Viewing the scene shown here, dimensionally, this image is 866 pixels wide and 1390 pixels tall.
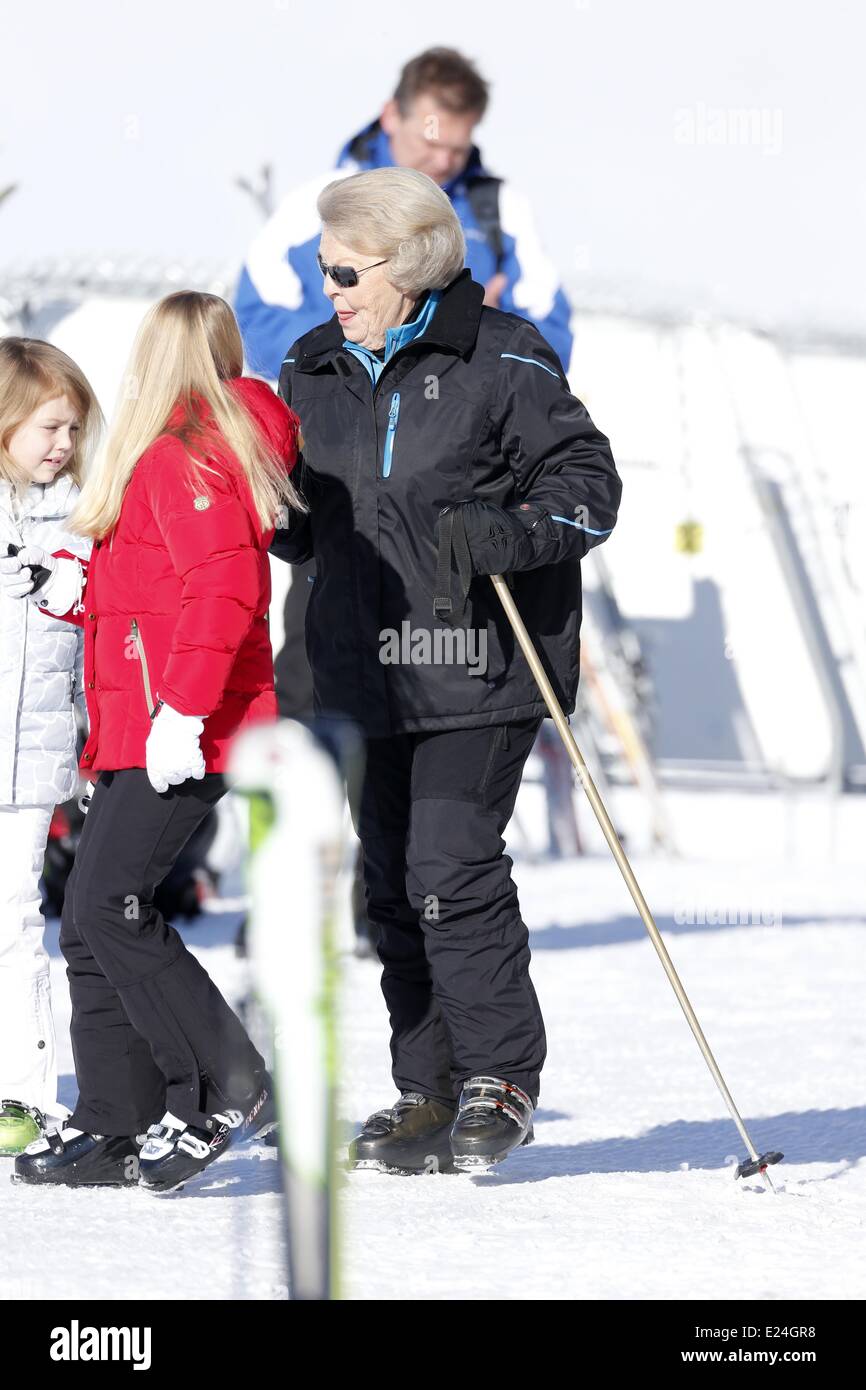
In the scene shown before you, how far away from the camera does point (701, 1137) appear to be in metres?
3.93

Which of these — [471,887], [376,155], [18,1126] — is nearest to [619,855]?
[471,887]

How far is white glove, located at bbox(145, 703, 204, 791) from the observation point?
3174mm

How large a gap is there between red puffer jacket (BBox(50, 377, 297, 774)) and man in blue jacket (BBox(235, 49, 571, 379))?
1.18 m

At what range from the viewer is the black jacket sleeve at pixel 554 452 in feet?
11.1

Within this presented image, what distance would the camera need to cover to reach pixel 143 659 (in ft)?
10.9

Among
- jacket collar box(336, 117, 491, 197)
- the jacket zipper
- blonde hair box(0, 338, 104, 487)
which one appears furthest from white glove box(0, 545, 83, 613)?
jacket collar box(336, 117, 491, 197)

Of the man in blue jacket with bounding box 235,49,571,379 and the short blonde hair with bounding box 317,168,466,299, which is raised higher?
the man in blue jacket with bounding box 235,49,571,379

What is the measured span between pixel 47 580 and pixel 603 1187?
1.42 m

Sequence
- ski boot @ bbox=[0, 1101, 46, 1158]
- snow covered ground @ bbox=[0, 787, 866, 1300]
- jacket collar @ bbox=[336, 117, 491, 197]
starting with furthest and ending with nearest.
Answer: jacket collar @ bbox=[336, 117, 491, 197], ski boot @ bbox=[0, 1101, 46, 1158], snow covered ground @ bbox=[0, 787, 866, 1300]

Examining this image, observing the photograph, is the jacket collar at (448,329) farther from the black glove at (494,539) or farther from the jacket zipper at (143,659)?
the jacket zipper at (143,659)

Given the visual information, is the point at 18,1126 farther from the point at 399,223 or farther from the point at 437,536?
the point at 399,223

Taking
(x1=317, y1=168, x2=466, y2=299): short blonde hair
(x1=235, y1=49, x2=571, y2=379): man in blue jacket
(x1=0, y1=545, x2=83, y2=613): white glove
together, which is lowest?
(x1=0, y1=545, x2=83, y2=613): white glove

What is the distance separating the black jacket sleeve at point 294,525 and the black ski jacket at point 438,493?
0.01 metres

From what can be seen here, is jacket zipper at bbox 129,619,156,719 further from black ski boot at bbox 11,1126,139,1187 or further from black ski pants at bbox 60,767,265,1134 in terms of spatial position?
black ski boot at bbox 11,1126,139,1187
